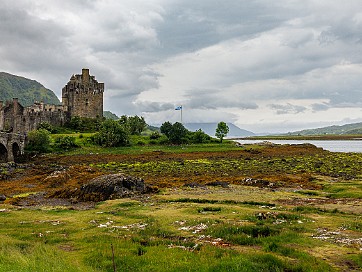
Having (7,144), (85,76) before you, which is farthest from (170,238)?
(85,76)

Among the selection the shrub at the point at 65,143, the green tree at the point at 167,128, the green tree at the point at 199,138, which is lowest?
the shrub at the point at 65,143

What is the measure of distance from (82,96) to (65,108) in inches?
350

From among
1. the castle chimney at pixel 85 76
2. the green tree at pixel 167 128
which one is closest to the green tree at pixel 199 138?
the green tree at pixel 167 128

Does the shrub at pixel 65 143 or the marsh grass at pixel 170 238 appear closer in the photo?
the marsh grass at pixel 170 238

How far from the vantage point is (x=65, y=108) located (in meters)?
149

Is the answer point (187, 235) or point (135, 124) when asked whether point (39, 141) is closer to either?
point (135, 124)

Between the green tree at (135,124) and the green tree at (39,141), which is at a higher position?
the green tree at (135,124)

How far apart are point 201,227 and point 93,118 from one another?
139720mm

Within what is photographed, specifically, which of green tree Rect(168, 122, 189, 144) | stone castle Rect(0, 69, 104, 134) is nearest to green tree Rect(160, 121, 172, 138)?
green tree Rect(168, 122, 189, 144)

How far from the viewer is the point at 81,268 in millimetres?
13227

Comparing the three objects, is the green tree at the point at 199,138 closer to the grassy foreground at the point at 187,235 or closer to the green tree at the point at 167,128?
the green tree at the point at 167,128

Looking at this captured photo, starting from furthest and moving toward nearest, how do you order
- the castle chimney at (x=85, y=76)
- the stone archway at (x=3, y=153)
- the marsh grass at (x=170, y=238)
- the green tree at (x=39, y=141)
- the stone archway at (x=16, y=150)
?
the castle chimney at (x=85, y=76), the green tree at (x=39, y=141), the stone archway at (x=16, y=150), the stone archway at (x=3, y=153), the marsh grass at (x=170, y=238)

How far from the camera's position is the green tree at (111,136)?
391ft

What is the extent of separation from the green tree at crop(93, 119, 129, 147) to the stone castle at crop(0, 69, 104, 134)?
87.0 ft
